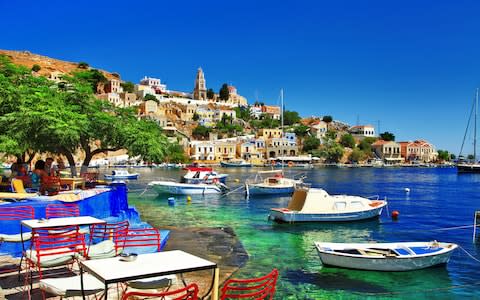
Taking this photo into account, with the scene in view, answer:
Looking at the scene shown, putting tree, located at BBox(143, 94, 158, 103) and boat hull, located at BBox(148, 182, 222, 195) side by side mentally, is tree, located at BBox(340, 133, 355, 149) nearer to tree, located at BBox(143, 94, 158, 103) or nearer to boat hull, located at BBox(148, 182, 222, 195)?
tree, located at BBox(143, 94, 158, 103)

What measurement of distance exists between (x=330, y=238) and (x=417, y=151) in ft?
525

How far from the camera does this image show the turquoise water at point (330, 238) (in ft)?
43.2

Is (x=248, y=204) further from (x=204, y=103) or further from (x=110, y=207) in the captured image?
(x=204, y=103)

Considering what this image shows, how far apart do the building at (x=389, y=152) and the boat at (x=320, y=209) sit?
14107cm

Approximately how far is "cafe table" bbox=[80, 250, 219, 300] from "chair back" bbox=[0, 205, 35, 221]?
673 cm

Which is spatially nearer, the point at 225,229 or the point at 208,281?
the point at 208,281

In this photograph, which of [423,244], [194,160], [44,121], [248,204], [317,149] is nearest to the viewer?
[423,244]

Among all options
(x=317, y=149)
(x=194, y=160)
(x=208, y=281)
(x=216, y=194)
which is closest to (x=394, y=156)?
(x=317, y=149)

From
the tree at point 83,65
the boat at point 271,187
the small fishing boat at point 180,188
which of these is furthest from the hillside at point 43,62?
the boat at point 271,187

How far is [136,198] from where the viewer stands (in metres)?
37.2

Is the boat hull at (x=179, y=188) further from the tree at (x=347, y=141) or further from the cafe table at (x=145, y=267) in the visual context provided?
the tree at (x=347, y=141)

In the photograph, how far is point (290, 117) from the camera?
19338 cm

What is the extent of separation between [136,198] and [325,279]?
26037 mm

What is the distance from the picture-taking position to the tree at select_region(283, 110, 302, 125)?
190800 millimetres
